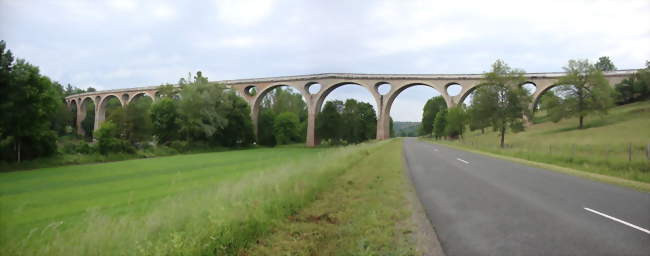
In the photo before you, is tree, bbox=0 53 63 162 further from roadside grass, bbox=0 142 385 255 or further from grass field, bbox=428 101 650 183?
grass field, bbox=428 101 650 183

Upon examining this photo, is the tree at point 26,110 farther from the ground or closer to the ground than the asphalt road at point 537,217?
farther from the ground

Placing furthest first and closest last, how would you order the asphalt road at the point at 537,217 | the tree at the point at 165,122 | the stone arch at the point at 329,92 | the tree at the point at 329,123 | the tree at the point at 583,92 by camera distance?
the tree at the point at 329,123
the stone arch at the point at 329,92
the tree at the point at 165,122
the tree at the point at 583,92
the asphalt road at the point at 537,217

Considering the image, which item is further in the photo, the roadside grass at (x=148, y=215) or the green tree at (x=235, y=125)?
the green tree at (x=235, y=125)

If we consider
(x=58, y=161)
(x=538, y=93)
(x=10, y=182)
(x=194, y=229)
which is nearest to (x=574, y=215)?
(x=194, y=229)

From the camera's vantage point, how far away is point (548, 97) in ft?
135

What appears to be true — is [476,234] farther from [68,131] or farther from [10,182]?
[68,131]

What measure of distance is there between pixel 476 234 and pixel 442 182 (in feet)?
16.2

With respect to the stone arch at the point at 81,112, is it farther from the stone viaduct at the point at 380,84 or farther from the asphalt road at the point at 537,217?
the asphalt road at the point at 537,217

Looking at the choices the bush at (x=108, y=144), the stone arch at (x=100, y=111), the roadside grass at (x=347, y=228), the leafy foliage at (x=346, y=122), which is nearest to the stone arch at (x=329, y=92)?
the leafy foliage at (x=346, y=122)

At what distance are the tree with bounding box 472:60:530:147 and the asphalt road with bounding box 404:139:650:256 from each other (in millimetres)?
26013

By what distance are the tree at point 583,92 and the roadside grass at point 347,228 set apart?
4259 cm

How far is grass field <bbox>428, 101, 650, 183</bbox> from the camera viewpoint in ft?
37.7

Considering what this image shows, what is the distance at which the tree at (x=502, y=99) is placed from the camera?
105 feet

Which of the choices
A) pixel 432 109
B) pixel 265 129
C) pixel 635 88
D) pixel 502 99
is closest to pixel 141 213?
pixel 502 99
